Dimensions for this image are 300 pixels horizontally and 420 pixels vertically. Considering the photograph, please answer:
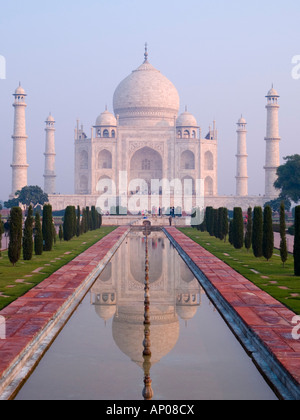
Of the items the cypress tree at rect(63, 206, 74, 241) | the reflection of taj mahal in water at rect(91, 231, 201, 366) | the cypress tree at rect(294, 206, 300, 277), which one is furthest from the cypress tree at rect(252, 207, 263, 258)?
the cypress tree at rect(63, 206, 74, 241)

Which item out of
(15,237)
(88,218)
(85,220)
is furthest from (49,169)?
(15,237)

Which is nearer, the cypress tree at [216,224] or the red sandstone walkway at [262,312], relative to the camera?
Answer: the red sandstone walkway at [262,312]

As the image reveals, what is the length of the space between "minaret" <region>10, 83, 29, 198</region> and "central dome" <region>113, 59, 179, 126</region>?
28.5ft

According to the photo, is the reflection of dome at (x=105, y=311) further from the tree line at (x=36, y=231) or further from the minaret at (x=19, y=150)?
the minaret at (x=19, y=150)

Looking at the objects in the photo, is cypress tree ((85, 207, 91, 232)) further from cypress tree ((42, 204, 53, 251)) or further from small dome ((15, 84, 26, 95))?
small dome ((15, 84, 26, 95))

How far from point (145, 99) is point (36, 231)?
111 ft

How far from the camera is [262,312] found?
7.15 metres

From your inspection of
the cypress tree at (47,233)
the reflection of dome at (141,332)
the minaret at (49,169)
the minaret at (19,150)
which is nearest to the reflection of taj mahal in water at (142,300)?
the reflection of dome at (141,332)

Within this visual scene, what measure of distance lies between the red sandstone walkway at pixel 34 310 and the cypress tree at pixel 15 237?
111 cm

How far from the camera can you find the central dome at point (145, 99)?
4756cm

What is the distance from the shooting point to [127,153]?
4556cm

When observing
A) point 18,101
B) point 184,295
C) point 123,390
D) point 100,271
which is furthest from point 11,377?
point 18,101

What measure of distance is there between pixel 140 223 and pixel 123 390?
27326 mm
